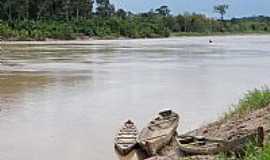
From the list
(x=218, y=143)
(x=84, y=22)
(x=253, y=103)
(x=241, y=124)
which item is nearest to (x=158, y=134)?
(x=241, y=124)

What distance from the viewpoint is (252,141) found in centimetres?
661

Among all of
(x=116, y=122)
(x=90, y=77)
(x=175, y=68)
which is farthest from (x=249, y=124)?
(x=175, y=68)

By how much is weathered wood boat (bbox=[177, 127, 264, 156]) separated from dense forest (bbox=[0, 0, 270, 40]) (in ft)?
215

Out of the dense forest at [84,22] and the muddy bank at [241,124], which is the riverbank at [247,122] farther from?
the dense forest at [84,22]

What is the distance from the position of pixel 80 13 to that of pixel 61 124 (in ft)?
281

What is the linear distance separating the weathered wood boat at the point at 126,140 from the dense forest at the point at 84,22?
2475 inches

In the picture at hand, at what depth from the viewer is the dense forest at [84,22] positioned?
261 feet

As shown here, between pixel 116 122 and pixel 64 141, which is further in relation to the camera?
pixel 116 122

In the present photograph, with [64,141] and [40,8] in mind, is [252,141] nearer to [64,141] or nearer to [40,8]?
[64,141]

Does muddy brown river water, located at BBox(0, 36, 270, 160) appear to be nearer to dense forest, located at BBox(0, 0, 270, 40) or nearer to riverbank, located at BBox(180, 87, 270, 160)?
riverbank, located at BBox(180, 87, 270, 160)

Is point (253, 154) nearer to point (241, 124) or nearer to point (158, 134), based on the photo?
point (241, 124)

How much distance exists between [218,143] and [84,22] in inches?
3243

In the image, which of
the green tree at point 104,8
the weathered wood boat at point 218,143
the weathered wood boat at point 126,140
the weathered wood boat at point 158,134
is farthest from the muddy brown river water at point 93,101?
the green tree at point 104,8

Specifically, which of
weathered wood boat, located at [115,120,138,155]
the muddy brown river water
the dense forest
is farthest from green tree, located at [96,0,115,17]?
weathered wood boat, located at [115,120,138,155]
